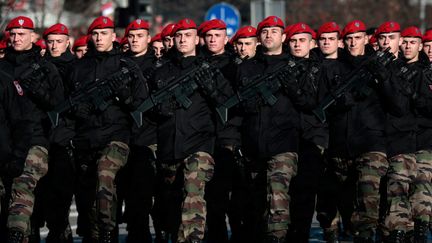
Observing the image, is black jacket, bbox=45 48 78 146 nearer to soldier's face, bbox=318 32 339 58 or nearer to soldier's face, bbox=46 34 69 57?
soldier's face, bbox=46 34 69 57

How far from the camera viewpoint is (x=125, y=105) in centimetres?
1633

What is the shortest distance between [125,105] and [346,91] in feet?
7.47

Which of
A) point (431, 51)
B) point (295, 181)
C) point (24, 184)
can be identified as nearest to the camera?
point (24, 184)

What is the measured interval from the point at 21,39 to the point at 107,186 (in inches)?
70.5

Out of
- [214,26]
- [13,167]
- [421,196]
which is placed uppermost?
[214,26]

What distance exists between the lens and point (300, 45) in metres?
16.8

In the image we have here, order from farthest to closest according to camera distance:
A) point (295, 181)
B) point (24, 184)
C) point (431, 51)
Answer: point (431, 51) < point (295, 181) < point (24, 184)

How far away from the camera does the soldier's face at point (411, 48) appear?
691 inches

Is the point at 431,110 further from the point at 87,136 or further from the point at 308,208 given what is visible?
the point at 87,136

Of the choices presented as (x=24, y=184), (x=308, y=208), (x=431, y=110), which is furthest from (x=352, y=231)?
(x=24, y=184)

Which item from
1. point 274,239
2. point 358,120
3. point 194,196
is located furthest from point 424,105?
point 194,196

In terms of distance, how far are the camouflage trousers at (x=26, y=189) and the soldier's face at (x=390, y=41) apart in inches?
149

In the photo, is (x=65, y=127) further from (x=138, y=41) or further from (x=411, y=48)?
(x=411, y=48)

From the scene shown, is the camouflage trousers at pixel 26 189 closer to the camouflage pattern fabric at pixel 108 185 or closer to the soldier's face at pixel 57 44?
the camouflage pattern fabric at pixel 108 185
